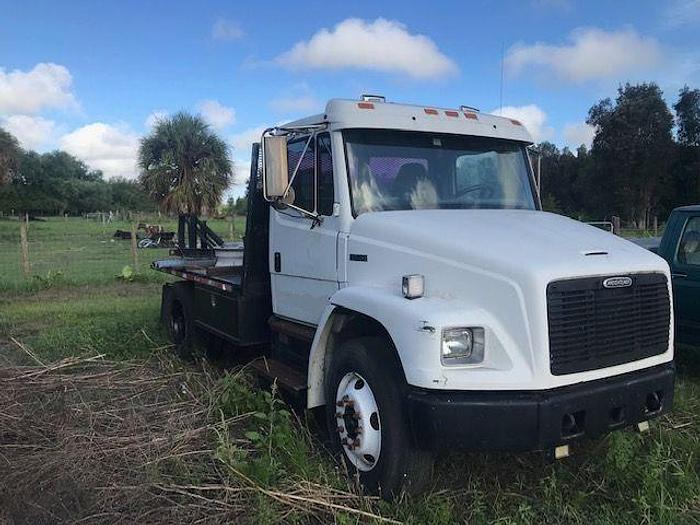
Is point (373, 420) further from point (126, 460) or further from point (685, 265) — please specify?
point (685, 265)

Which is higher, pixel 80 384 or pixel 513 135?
pixel 513 135

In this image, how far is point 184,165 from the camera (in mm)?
27609

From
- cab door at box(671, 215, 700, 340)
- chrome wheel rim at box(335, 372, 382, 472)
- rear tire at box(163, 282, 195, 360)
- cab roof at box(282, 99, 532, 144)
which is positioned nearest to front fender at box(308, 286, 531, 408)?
chrome wheel rim at box(335, 372, 382, 472)

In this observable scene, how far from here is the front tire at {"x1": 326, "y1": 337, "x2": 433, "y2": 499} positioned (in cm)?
371

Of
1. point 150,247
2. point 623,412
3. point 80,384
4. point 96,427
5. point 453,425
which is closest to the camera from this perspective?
point 453,425

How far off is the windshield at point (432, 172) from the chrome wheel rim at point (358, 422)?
4.10ft

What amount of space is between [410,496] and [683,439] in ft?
7.62

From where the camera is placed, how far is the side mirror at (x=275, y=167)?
4578 mm

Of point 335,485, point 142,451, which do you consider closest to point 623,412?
point 335,485

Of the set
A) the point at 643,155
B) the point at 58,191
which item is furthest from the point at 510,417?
the point at 58,191

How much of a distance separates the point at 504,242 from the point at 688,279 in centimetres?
367

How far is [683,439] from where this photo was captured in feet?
15.6

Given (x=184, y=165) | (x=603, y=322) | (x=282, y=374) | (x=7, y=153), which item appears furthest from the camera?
(x=7, y=153)

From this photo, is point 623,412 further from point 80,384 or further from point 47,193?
point 47,193
